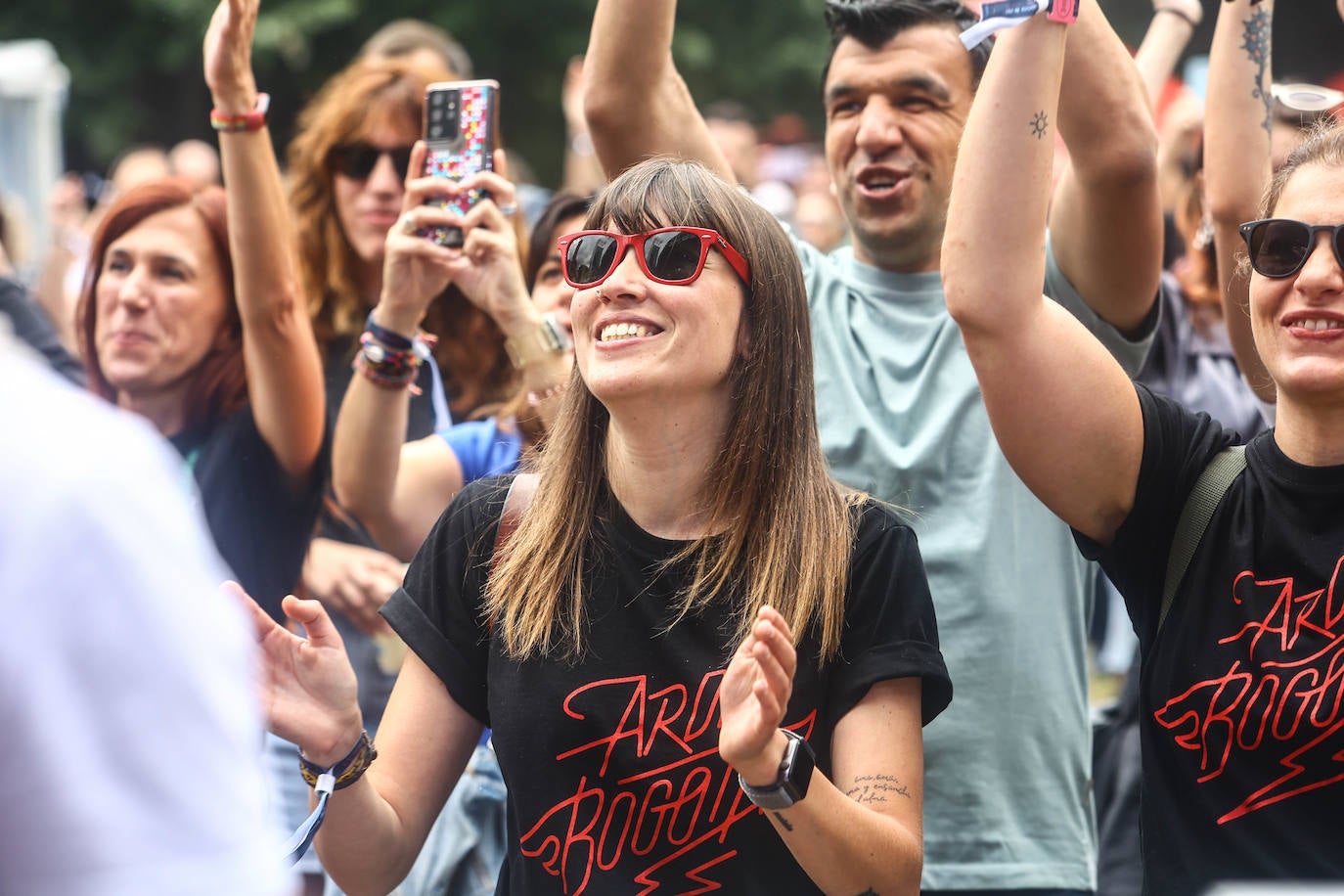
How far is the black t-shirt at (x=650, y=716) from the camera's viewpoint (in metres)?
2.12

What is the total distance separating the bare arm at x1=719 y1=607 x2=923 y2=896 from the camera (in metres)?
1.90

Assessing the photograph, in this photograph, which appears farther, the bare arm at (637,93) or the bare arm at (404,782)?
the bare arm at (637,93)

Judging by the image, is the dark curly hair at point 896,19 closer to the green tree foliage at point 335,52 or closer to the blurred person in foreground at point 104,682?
the blurred person in foreground at point 104,682

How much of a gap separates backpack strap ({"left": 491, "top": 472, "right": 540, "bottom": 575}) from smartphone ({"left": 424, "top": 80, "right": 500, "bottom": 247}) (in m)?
0.92

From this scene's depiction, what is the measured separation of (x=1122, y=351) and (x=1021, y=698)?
662 mm

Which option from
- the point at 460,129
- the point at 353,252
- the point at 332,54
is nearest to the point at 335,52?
the point at 332,54

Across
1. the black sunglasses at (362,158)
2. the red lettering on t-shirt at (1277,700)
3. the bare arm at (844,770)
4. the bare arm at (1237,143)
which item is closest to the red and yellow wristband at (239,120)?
the black sunglasses at (362,158)

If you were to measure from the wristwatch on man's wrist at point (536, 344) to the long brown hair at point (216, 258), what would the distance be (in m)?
0.72

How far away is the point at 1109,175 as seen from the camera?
2.62 m

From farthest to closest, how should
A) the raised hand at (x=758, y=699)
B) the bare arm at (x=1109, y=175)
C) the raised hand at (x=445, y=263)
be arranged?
the raised hand at (x=445, y=263), the bare arm at (x=1109, y=175), the raised hand at (x=758, y=699)

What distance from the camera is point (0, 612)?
0.98 meters

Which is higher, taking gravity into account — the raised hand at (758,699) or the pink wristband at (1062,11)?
the pink wristband at (1062,11)

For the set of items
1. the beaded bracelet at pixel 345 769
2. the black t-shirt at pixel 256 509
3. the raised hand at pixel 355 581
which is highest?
the beaded bracelet at pixel 345 769

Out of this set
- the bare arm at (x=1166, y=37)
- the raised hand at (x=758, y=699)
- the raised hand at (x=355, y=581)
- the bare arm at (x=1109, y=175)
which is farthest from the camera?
the bare arm at (x=1166, y=37)
